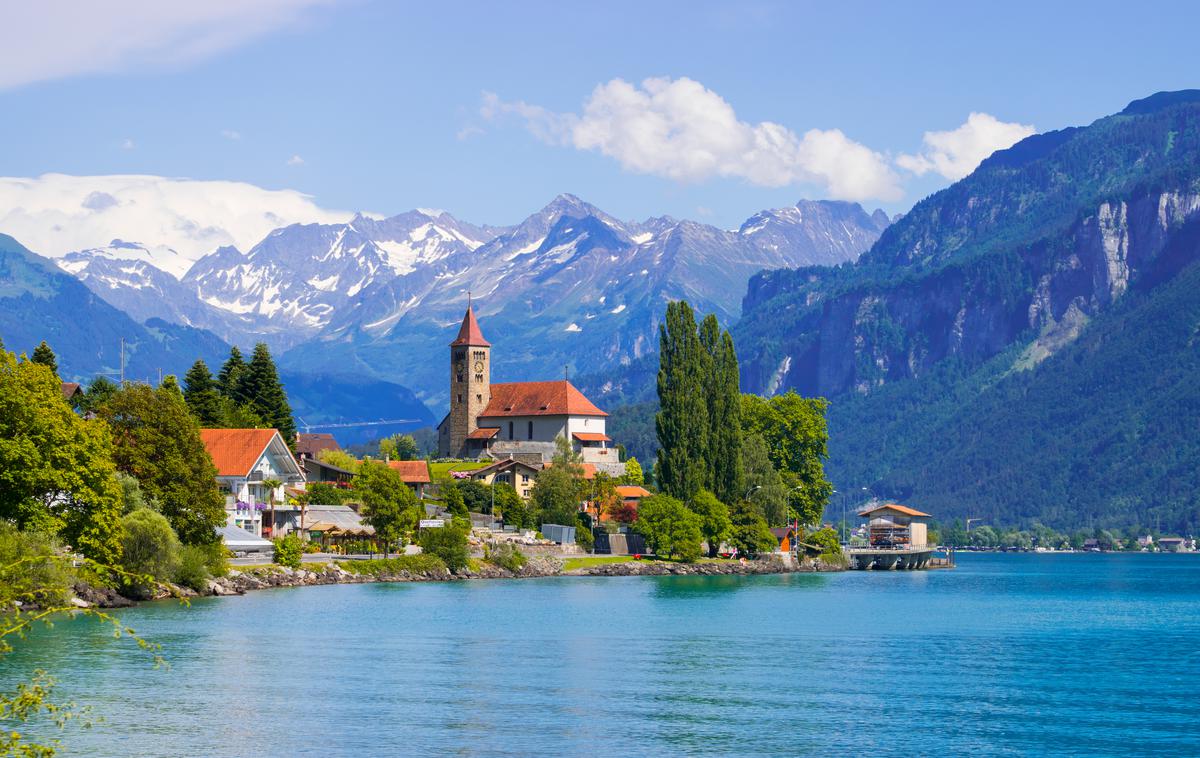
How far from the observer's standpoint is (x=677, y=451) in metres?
131

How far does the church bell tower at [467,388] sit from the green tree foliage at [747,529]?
46.3 meters

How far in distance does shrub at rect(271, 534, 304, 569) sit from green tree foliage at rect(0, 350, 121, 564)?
100.0ft

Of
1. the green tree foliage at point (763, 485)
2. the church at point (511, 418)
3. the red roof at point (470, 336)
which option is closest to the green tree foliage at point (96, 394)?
the green tree foliage at point (763, 485)

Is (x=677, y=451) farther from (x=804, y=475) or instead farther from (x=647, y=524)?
(x=804, y=475)

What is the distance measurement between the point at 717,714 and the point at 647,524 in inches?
3364

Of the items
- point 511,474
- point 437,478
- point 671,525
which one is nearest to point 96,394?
point 437,478

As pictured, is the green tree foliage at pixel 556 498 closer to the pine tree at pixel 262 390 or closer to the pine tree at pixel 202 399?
the pine tree at pixel 262 390

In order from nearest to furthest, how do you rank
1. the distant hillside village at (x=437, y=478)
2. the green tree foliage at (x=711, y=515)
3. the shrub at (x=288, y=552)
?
the distant hillside village at (x=437, y=478) → the shrub at (x=288, y=552) → the green tree foliage at (x=711, y=515)

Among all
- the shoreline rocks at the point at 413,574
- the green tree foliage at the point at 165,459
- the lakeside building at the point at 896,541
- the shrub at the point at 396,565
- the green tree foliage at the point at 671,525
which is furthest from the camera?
the lakeside building at the point at 896,541

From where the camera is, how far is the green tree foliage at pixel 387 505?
382 ft

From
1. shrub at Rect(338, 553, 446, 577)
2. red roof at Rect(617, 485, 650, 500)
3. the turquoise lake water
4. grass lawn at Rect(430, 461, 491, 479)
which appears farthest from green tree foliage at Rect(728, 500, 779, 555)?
the turquoise lake water

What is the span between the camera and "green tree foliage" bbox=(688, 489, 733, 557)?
131m

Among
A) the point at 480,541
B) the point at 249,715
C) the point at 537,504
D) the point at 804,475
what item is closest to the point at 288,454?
the point at 480,541

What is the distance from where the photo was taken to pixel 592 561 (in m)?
129
